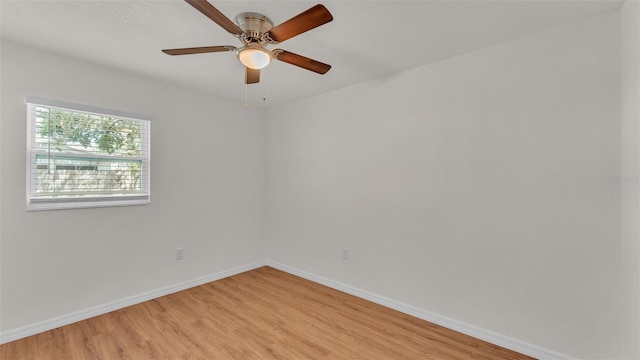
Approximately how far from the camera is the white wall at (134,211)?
223 centimetres

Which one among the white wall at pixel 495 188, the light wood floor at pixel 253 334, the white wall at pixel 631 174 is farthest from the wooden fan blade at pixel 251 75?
the white wall at pixel 631 174

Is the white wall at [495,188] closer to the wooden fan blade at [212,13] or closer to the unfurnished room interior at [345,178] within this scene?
the unfurnished room interior at [345,178]

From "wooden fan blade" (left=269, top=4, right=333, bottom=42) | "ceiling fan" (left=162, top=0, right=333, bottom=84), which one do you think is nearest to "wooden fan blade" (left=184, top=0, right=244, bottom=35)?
"ceiling fan" (left=162, top=0, right=333, bottom=84)

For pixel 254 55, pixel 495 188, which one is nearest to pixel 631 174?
pixel 495 188

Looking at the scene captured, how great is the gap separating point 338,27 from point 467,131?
137 cm

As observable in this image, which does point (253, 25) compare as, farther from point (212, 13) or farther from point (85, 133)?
point (85, 133)

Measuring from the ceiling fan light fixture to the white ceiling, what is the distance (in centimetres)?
24

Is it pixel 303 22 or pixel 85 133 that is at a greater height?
pixel 303 22

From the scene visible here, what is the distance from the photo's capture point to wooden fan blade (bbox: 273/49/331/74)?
1846 millimetres

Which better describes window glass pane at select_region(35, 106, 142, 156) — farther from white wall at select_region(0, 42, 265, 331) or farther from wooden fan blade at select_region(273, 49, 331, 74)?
wooden fan blade at select_region(273, 49, 331, 74)

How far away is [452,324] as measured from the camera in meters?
2.43

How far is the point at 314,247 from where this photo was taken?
11.7 feet

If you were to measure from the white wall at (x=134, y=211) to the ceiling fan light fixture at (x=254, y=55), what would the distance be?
1786 millimetres

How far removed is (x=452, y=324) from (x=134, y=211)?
128 inches
